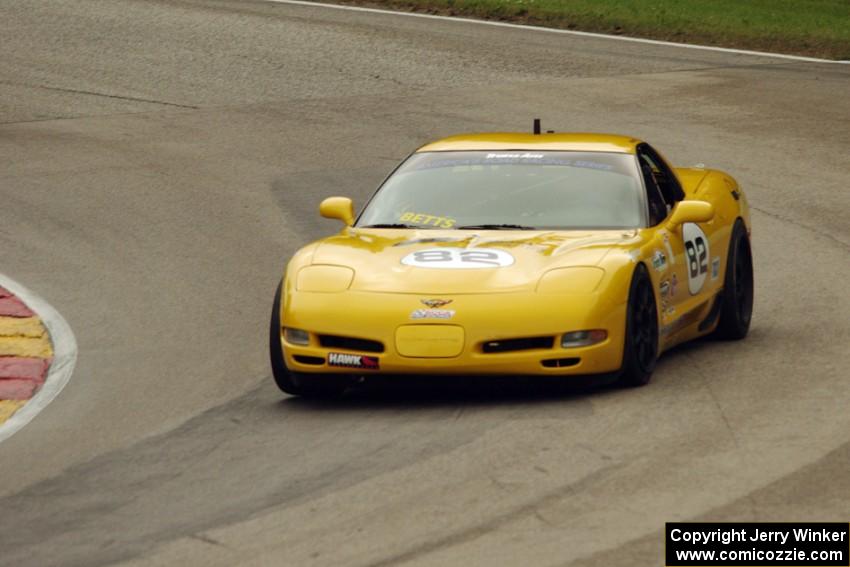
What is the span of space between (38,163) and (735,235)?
27.3 ft

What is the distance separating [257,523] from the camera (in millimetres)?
6805

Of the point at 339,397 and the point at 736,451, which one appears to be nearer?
the point at 736,451

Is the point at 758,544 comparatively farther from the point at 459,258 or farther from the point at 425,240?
the point at 425,240

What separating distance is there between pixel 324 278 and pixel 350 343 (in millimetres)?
435

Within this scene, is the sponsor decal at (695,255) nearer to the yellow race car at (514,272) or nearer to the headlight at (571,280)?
the yellow race car at (514,272)

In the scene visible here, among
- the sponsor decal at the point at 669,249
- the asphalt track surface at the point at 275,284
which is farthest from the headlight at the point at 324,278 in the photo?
→ the sponsor decal at the point at 669,249

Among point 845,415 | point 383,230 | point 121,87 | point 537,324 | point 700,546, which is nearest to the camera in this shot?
point 700,546

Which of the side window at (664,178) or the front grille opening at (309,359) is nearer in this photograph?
the front grille opening at (309,359)

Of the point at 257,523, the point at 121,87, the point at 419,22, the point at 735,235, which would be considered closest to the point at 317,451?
the point at 257,523

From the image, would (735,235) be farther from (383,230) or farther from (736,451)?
(736,451)

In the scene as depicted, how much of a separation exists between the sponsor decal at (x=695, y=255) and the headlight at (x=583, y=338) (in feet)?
4.54

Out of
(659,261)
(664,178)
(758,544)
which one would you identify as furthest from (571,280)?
(758,544)

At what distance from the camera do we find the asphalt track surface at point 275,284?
6797 mm

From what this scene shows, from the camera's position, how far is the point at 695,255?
33.3 feet
